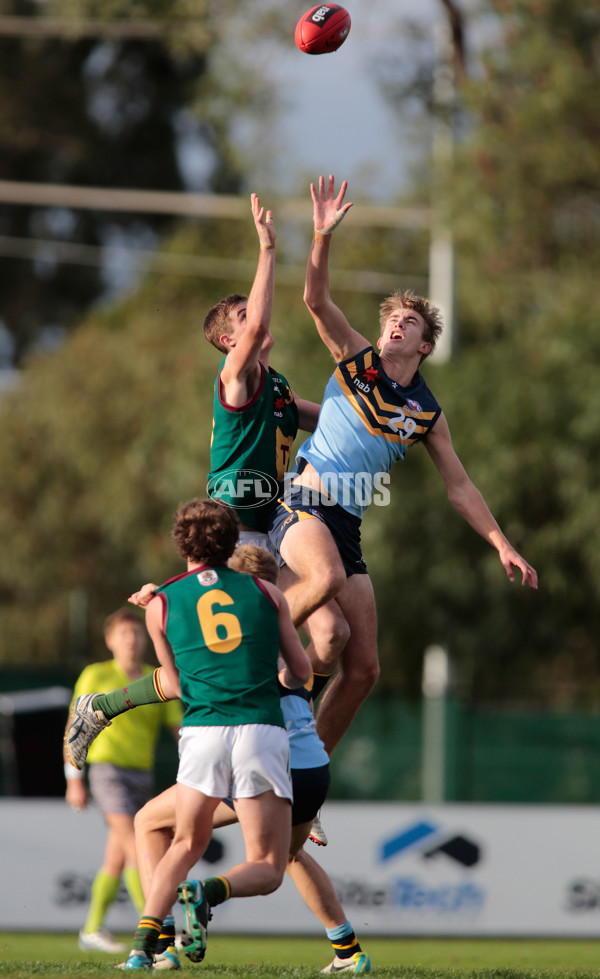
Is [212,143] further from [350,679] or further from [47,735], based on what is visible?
[350,679]

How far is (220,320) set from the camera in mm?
7316

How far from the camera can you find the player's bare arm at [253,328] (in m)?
6.89

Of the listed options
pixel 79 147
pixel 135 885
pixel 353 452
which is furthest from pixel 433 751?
pixel 79 147

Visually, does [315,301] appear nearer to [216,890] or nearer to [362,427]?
[362,427]

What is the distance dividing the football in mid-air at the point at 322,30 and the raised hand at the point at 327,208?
1.16 m

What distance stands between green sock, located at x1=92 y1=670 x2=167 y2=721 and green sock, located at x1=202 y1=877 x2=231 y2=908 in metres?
1.15

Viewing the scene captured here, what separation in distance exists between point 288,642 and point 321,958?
4815 mm

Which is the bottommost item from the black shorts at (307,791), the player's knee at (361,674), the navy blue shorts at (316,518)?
the black shorts at (307,791)

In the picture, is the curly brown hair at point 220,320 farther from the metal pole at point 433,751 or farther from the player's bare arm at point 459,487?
the metal pole at point 433,751

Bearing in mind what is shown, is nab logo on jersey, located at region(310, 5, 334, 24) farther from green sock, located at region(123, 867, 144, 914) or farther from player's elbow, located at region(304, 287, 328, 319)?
green sock, located at region(123, 867, 144, 914)

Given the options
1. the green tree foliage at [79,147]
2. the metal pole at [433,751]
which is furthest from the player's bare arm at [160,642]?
the green tree foliage at [79,147]

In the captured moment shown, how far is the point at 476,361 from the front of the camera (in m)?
20.7

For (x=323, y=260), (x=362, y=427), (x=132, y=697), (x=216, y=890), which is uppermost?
(x=323, y=260)

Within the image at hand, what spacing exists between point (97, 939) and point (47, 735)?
4810mm
